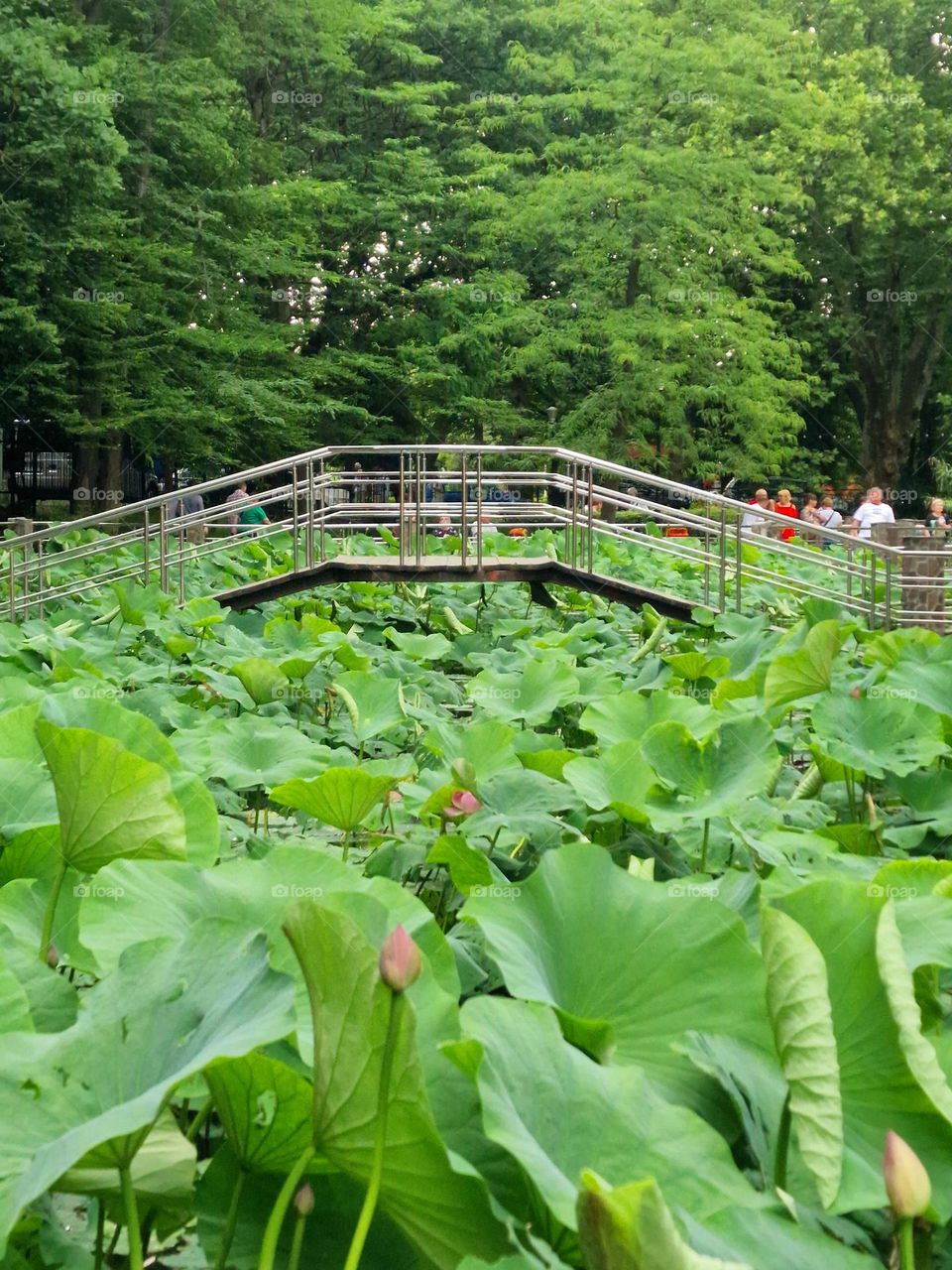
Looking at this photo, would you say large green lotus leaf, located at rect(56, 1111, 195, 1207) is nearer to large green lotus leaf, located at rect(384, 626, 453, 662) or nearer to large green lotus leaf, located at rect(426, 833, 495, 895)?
large green lotus leaf, located at rect(426, 833, 495, 895)

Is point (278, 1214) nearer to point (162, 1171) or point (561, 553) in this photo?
point (162, 1171)

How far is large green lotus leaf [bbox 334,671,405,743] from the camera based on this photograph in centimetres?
380

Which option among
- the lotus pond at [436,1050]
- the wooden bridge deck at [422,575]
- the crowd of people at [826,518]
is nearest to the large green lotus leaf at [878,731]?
the lotus pond at [436,1050]

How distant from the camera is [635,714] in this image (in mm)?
3266

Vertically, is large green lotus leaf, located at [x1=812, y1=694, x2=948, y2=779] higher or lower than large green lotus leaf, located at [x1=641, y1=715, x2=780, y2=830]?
lower

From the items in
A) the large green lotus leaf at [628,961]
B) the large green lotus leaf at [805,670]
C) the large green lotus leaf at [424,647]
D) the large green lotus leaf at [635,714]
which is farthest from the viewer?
the large green lotus leaf at [424,647]

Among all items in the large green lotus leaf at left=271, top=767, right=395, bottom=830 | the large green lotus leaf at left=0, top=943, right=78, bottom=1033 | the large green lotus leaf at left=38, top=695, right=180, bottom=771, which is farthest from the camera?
the large green lotus leaf at left=271, top=767, right=395, bottom=830

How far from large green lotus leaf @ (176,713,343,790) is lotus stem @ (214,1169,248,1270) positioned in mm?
1831

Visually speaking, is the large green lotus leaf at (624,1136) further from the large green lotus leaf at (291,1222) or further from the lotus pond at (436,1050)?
the large green lotus leaf at (291,1222)

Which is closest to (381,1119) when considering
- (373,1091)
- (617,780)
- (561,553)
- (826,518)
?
(373,1091)

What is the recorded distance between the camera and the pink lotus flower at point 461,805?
2.50 meters

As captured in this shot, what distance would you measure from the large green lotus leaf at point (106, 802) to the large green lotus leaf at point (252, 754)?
1.19m

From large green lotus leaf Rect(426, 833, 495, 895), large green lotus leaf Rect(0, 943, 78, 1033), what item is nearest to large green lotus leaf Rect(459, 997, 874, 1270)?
large green lotus leaf Rect(0, 943, 78, 1033)

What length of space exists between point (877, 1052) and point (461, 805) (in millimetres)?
1354
